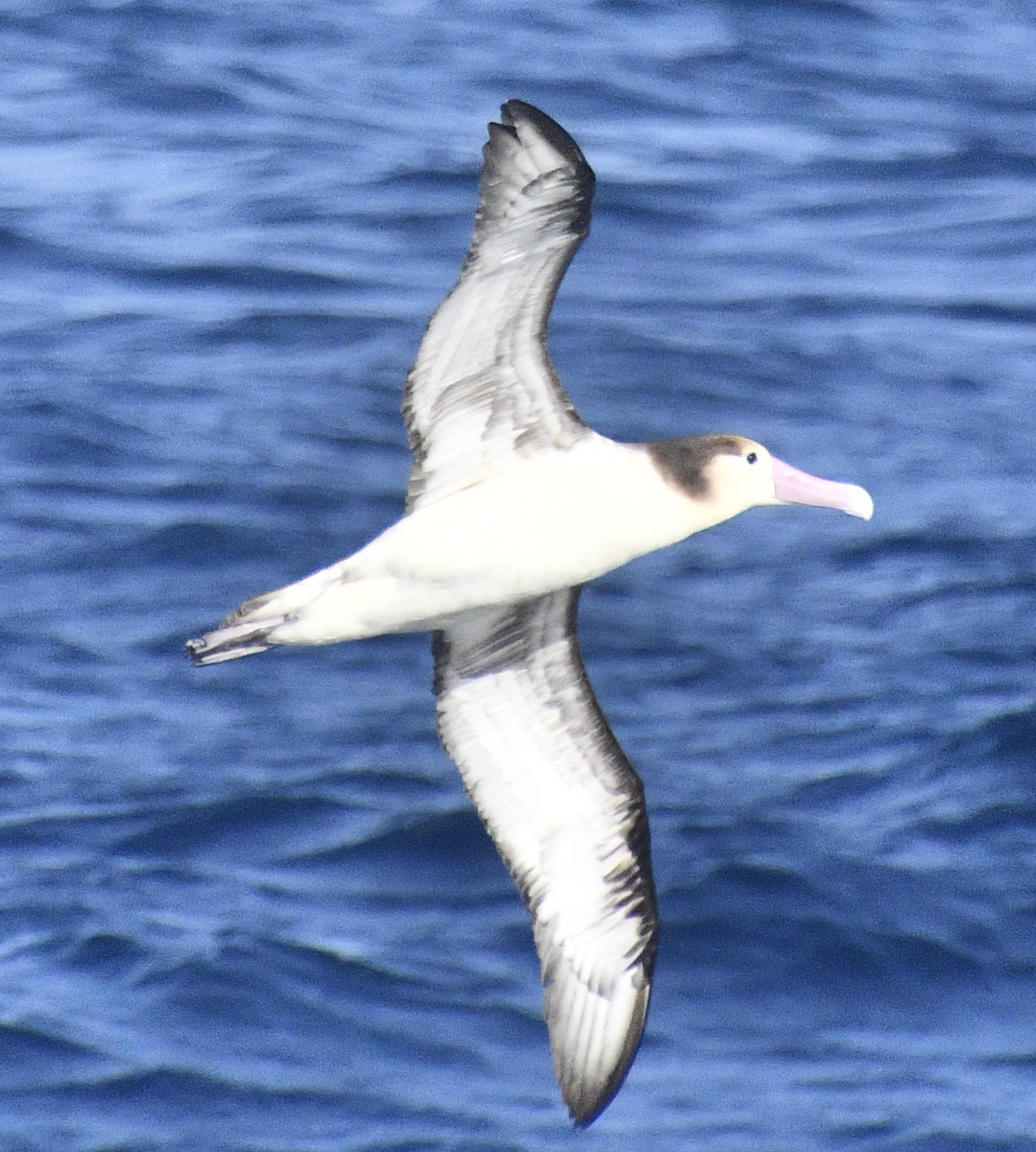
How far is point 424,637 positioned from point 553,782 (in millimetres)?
2807

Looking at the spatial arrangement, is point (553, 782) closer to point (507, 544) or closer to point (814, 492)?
point (507, 544)

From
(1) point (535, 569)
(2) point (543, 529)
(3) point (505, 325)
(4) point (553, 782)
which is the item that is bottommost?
(4) point (553, 782)

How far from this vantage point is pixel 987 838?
10.6 m

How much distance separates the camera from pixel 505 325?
8.22 m

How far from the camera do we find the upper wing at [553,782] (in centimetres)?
882

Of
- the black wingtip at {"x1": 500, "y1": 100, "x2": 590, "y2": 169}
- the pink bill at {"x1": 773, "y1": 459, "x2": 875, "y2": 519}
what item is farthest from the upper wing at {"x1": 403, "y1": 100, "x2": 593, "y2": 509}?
the pink bill at {"x1": 773, "y1": 459, "x2": 875, "y2": 519}

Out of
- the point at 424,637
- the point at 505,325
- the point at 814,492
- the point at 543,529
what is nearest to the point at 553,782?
the point at 543,529

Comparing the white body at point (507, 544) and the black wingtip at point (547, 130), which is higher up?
the black wingtip at point (547, 130)

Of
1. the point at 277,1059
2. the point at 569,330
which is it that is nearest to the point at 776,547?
the point at 569,330

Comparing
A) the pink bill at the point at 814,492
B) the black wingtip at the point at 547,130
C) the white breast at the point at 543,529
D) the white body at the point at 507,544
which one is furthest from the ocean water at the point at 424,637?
the black wingtip at the point at 547,130

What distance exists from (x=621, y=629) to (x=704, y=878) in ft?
6.68

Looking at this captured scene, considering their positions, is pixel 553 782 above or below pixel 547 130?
below

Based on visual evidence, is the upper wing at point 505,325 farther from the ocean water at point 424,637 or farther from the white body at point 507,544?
the ocean water at point 424,637

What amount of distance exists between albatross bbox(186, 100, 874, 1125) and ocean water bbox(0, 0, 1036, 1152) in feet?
3.33
